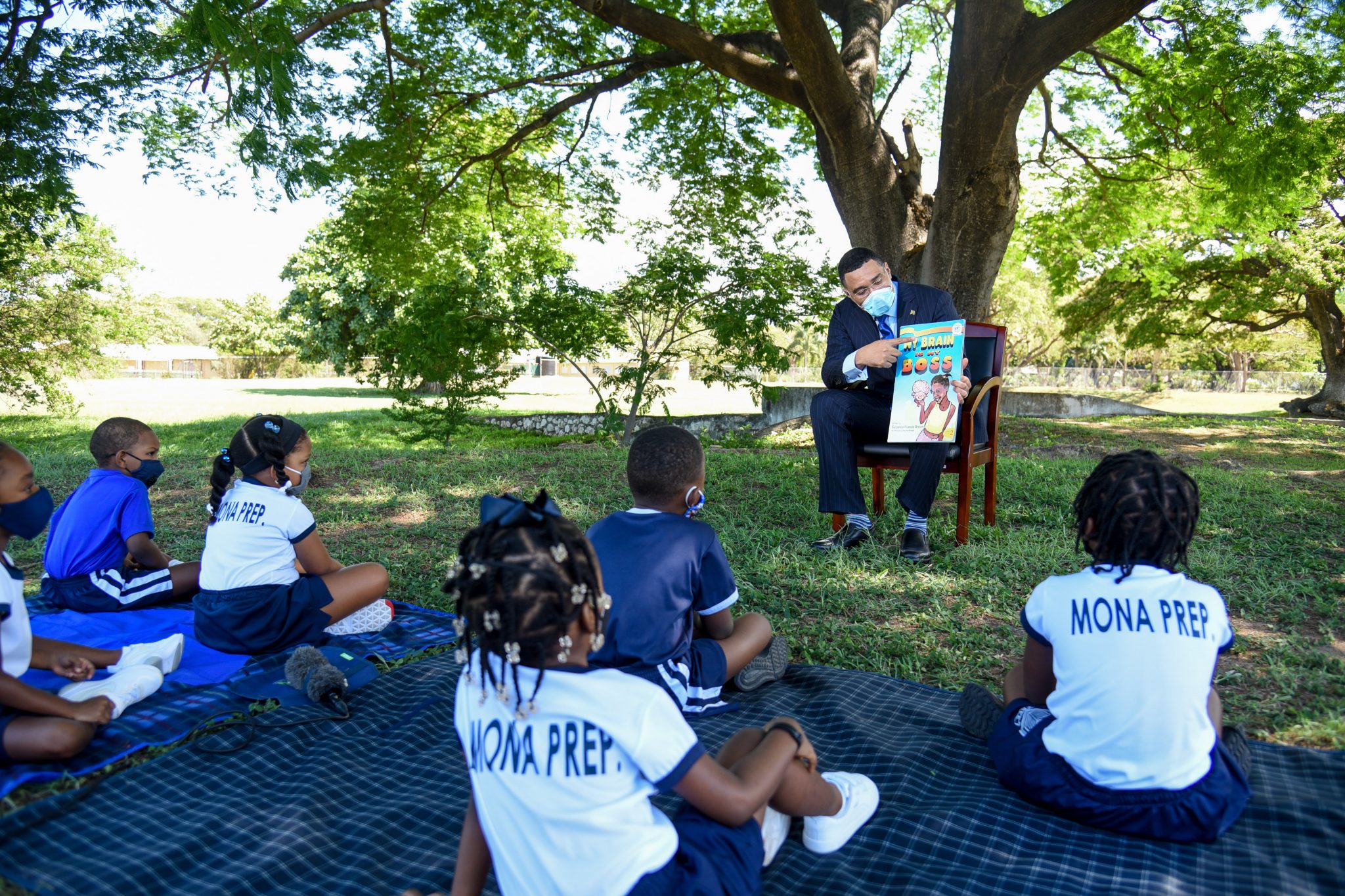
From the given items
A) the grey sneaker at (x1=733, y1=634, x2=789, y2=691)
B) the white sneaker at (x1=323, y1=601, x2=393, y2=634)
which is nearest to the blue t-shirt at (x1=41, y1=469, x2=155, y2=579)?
the white sneaker at (x1=323, y1=601, x2=393, y2=634)

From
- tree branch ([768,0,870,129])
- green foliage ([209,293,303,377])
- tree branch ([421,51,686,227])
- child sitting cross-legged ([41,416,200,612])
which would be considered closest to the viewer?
child sitting cross-legged ([41,416,200,612])

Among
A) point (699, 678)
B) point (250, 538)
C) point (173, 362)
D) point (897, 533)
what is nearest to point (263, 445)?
point (250, 538)

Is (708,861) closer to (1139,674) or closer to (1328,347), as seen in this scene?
(1139,674)

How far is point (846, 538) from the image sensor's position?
514 cm

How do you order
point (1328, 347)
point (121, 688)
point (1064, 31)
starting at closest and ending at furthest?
1. point (121, 688)
2. point (1064, 31)
3. point (1328, 347)

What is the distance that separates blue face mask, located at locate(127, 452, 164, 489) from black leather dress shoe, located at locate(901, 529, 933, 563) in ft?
13.2

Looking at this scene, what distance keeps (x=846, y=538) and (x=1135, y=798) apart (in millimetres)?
2993

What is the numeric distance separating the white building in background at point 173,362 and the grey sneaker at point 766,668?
49.0 metres

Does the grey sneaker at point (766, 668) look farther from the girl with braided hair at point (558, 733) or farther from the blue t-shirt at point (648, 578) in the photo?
the girl with braided hair at point (558, 733)

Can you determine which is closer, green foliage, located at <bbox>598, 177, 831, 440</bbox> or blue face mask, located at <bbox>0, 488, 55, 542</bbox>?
blue face mask, located at <bbox>0, 488, 55, 542</bbox>

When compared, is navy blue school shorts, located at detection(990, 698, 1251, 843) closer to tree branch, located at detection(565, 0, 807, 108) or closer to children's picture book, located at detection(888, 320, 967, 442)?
children's picture book, located at detection(888, 320, 967, 442)

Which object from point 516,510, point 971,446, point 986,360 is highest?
point 986,360

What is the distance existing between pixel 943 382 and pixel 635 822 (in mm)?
3897

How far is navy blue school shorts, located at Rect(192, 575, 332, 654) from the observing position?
3572 mm
